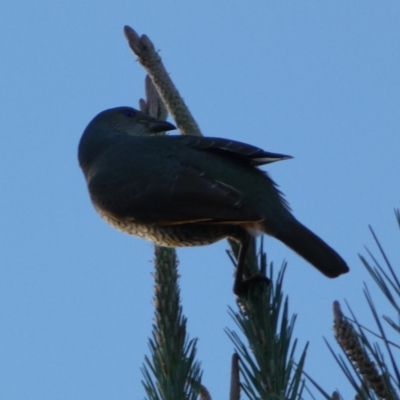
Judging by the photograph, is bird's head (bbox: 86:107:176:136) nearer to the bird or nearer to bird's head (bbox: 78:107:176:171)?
bird's head (bbox: 78:107:176:171)

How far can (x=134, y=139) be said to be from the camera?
5.57 meters

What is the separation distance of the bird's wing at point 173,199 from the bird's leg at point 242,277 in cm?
45

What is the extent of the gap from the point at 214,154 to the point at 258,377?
2.61m

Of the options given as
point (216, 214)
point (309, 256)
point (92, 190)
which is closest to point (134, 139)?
point (92, 190)

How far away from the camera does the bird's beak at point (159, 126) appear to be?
5.69 meters

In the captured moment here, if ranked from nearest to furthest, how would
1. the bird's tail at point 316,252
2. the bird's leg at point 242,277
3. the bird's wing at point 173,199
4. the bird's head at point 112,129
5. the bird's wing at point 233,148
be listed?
1. the bird's leg at point 242,277
2. the bird's tail at point 316,252
3. the bird's wing at point 173,199
4. the bird's wing at point 233,148
5. the bird's head at point 112,129

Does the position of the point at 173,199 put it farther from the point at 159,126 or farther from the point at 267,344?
the point at 267,344

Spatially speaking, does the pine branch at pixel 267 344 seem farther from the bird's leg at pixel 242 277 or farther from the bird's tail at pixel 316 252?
the bird's tail at pixel 316 252

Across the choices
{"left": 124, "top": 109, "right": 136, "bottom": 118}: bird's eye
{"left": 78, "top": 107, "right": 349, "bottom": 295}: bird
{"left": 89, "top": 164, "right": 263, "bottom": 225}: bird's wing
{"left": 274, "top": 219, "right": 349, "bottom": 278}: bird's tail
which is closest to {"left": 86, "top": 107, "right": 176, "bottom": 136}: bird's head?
{"left": 124, "top": 109, "right": 136, "bottom": 118}: bird's eye

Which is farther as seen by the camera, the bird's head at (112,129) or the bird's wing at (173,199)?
the bird's head at (112,129)

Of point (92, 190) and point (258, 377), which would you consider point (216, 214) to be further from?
point (258, 377)

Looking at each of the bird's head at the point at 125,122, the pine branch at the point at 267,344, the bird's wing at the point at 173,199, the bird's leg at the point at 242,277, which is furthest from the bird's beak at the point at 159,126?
the pine branch at the point at 267,344

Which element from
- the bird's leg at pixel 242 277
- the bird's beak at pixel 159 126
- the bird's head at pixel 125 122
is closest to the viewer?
the bird's leg at pixel 242 277

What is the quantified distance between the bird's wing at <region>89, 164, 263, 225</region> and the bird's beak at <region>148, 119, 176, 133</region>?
2.38 ft
